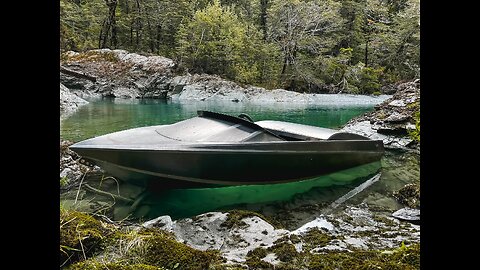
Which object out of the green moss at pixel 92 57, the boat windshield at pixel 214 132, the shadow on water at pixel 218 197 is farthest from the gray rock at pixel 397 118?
the green moss at pixel 92 57

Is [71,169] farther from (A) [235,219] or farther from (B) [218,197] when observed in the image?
(A) [235,219]

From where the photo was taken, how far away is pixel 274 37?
37906 millimetres

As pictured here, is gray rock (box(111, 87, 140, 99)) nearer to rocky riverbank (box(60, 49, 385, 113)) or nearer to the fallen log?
rocky riverbank (box(60, 49, 385, 113))

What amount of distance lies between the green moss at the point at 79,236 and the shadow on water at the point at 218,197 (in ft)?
8.74

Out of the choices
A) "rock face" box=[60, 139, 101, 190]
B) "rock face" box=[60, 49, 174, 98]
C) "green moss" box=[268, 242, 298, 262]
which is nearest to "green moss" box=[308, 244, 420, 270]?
"green moss" box=[268, 242, 298, 262]

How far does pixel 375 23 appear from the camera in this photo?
3759 cm

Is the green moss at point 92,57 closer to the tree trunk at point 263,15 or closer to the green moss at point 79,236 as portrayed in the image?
the tree trunk at point 263,15

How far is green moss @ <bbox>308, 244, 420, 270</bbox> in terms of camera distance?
2094 mm

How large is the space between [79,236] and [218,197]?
4047mm

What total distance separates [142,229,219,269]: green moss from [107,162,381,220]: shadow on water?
9.44ft
